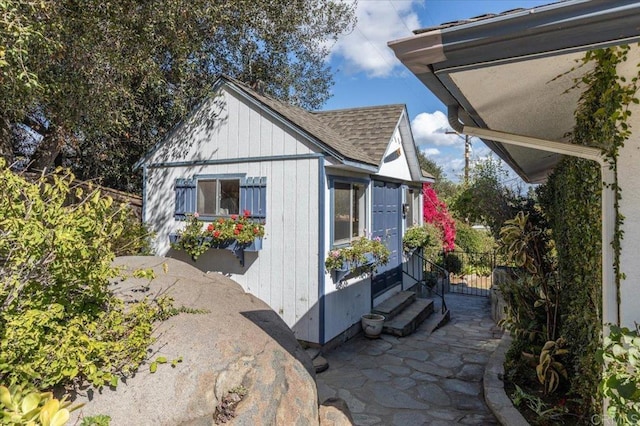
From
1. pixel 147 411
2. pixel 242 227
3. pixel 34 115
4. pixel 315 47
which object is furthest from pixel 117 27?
pixel 315 47

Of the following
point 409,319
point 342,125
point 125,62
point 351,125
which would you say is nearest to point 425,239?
point 409,319

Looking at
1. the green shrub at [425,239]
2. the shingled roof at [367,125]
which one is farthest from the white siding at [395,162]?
the green shrub at [425,239]

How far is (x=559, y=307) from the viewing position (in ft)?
16.0

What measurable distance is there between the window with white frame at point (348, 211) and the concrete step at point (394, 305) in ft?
5.71

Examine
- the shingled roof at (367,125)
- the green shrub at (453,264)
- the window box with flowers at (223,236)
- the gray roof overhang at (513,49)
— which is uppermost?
the shingled roof at (367,125)

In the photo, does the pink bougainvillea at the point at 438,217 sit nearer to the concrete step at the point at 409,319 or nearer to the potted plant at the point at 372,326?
the concrete step at the point at 409,319

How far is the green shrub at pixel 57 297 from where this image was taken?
85.0 inches

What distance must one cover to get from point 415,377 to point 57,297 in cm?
490

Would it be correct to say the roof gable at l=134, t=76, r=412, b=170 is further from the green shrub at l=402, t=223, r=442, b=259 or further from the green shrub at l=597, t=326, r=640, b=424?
the green shrub at l=597, t=326, r=640, b=424

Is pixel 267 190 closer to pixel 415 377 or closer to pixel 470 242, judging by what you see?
pixel 415 377

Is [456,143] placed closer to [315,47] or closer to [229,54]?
[315,47]

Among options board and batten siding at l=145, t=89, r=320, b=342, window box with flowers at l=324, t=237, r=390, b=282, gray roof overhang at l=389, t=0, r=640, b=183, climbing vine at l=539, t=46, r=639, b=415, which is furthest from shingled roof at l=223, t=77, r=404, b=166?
gray roof overhang at l=389, t=0, r=640, b=183

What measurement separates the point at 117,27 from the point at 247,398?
652 centimetres

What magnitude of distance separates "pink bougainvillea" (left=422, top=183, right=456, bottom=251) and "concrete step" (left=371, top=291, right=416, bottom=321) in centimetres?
463
